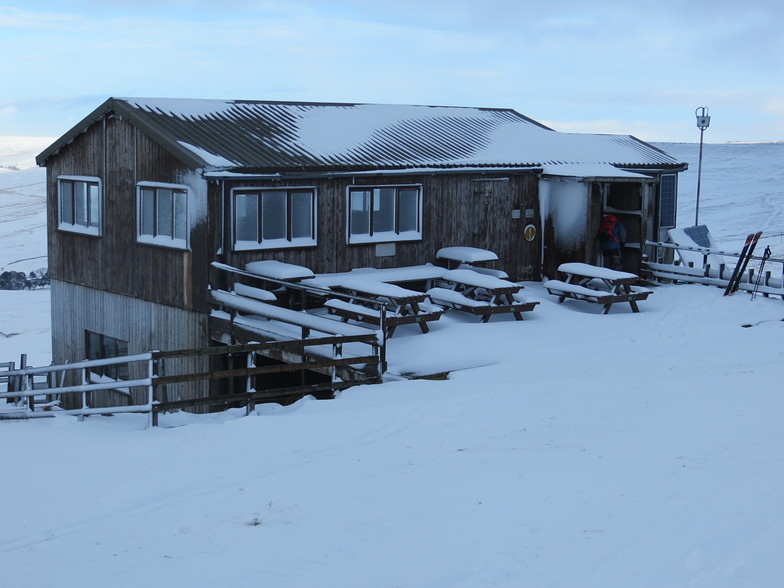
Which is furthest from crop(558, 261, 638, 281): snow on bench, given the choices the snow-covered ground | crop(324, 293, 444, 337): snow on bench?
crop(324, 293, 444, 337): snow on bench

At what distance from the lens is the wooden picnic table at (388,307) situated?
16.4 meters

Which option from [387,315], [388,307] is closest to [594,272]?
[388,307]

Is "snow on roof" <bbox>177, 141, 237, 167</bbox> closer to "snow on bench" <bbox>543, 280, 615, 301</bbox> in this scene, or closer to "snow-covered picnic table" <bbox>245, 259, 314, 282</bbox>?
"snow-covered picnic table" <bbox>245, 259, 314, 282</bbox>

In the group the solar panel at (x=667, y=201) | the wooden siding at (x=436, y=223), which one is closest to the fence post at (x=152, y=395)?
the wooden siding at (x=436, y=223)

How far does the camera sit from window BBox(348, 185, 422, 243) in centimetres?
2002

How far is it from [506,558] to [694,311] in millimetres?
13234

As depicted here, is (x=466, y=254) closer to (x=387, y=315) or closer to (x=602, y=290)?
(x=602, y=290)

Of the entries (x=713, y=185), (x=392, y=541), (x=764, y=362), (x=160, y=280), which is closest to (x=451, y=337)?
(x=764, y=362)

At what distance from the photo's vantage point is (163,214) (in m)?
19.1

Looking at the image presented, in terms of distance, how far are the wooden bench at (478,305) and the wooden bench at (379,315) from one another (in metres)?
0.80

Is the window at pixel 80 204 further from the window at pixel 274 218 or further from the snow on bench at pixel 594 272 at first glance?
the snow on bench at pixel 594 272

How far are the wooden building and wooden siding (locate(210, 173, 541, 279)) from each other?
3cm

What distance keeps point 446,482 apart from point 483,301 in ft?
32.0

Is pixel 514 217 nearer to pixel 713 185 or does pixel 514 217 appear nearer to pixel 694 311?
pixel 694 311
